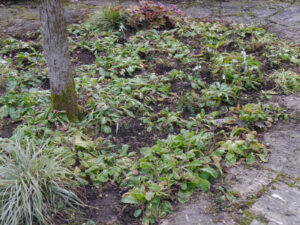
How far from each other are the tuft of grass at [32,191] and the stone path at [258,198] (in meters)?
0.81

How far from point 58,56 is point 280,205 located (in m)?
2.26

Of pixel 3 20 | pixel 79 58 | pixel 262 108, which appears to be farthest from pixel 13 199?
pixel 3 20

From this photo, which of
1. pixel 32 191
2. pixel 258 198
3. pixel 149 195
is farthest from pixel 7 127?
pixel 258 198

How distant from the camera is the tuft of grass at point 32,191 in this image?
78.0 inches

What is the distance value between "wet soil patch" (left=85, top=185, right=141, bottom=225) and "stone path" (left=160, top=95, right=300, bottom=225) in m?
0.30

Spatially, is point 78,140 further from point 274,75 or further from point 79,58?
point 274,75

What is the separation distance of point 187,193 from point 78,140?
1172 mm

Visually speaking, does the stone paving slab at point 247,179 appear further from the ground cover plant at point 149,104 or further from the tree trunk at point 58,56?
the tree trunk at point 58,56

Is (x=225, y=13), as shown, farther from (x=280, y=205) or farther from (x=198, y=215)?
(x=198, y=215)

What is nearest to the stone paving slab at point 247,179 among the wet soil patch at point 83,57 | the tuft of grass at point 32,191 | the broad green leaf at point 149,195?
the broad green leaf at point 149,195

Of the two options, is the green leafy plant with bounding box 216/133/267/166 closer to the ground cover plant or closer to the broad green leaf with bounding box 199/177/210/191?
the ground cover plant

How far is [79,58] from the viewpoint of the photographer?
453 cm

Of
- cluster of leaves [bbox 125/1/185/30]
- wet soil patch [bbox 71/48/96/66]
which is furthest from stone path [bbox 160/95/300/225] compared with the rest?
cluster of leaves [bbox 125/1/185/30]

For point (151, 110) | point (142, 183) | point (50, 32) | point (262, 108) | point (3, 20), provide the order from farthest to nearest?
point (3, 20), point (151, 110), point (262, 108), point (50, 32), point (142, 183)
